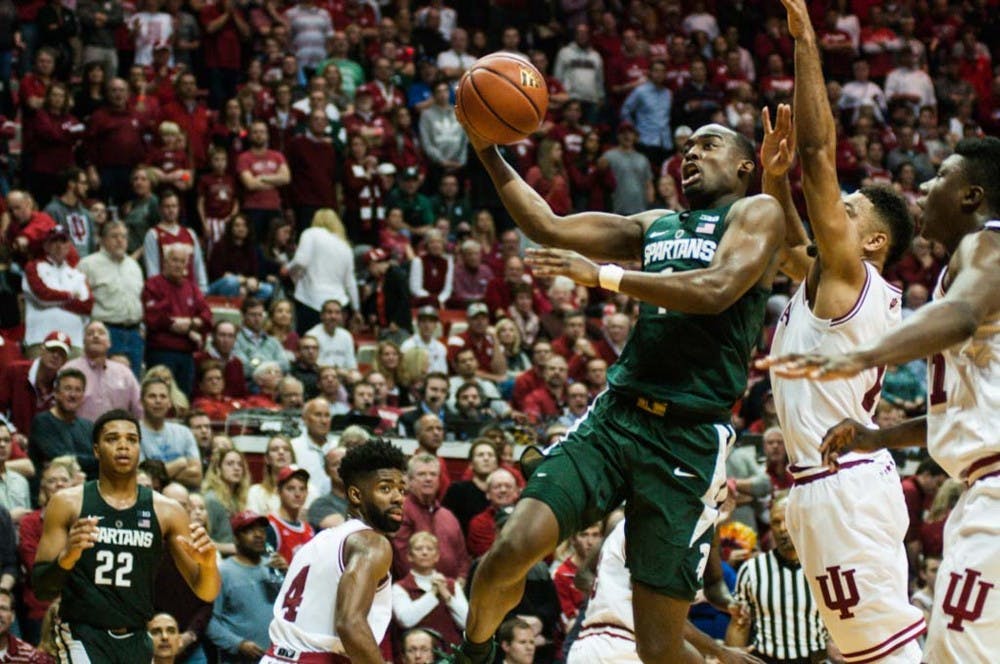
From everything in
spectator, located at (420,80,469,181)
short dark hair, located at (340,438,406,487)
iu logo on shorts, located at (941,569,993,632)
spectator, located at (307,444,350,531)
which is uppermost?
spectator, located at (420,80,469,181)

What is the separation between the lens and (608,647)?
8.83 metres

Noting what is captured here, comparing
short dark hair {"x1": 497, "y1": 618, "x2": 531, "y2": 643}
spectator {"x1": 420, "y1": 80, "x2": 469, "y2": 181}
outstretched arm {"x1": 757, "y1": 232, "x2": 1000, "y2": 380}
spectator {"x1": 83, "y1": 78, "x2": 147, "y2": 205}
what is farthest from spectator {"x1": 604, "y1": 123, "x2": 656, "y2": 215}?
outstretched arm {"x1": 757, "y1": 232, "x2": 1000, "y2": 380}

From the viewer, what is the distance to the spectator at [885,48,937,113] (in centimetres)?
2302

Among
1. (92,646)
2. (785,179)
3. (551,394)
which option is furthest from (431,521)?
(785,179)

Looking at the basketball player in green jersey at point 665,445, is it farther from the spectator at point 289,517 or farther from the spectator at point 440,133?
the spectator at point 440,133

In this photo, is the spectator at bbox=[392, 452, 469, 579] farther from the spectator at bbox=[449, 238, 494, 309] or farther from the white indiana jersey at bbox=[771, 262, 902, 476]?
the spectator at bbox=[449, 238, 494, 309]

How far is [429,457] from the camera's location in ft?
40.0

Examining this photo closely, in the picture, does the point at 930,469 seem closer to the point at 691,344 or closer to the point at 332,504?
the point at 332,504

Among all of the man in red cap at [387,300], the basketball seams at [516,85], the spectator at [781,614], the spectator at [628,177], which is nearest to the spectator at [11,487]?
the spectator at [781,614]

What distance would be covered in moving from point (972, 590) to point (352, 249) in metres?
13.2

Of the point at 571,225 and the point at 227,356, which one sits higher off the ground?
the point at 571,225

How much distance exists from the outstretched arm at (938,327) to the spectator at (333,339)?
1071cm

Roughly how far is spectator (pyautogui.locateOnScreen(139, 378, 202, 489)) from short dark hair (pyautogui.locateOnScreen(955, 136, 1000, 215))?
806 centimetres

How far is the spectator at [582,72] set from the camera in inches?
838
